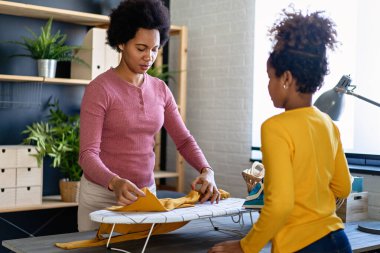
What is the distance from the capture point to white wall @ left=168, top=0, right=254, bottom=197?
4492 mm

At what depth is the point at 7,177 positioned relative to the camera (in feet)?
12.4

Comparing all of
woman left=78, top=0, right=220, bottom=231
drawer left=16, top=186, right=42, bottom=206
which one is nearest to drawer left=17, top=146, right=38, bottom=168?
drawer left=16, top=186, right=42, bottom=206

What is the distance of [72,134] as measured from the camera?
13.4ft

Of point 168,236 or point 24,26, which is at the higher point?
point 24,26

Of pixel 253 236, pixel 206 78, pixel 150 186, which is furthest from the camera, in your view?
pixel 206 78

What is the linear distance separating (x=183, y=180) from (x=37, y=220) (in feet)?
4.10

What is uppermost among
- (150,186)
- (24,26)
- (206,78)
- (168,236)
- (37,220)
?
(24,26)

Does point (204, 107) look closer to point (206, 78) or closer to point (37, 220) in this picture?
point (206, 78)

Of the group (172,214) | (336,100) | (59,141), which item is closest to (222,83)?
(59,141)

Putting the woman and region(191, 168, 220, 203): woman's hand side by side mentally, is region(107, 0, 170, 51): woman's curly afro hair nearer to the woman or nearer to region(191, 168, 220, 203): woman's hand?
the woman

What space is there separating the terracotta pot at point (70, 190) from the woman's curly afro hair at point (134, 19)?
1896 mm

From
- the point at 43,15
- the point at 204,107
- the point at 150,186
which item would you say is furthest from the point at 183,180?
the point at 150,186

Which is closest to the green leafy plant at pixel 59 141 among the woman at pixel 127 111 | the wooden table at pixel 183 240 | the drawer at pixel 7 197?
the drawer at pixel 7 197

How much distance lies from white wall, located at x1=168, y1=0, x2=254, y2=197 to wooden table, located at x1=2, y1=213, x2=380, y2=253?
2.04 m
